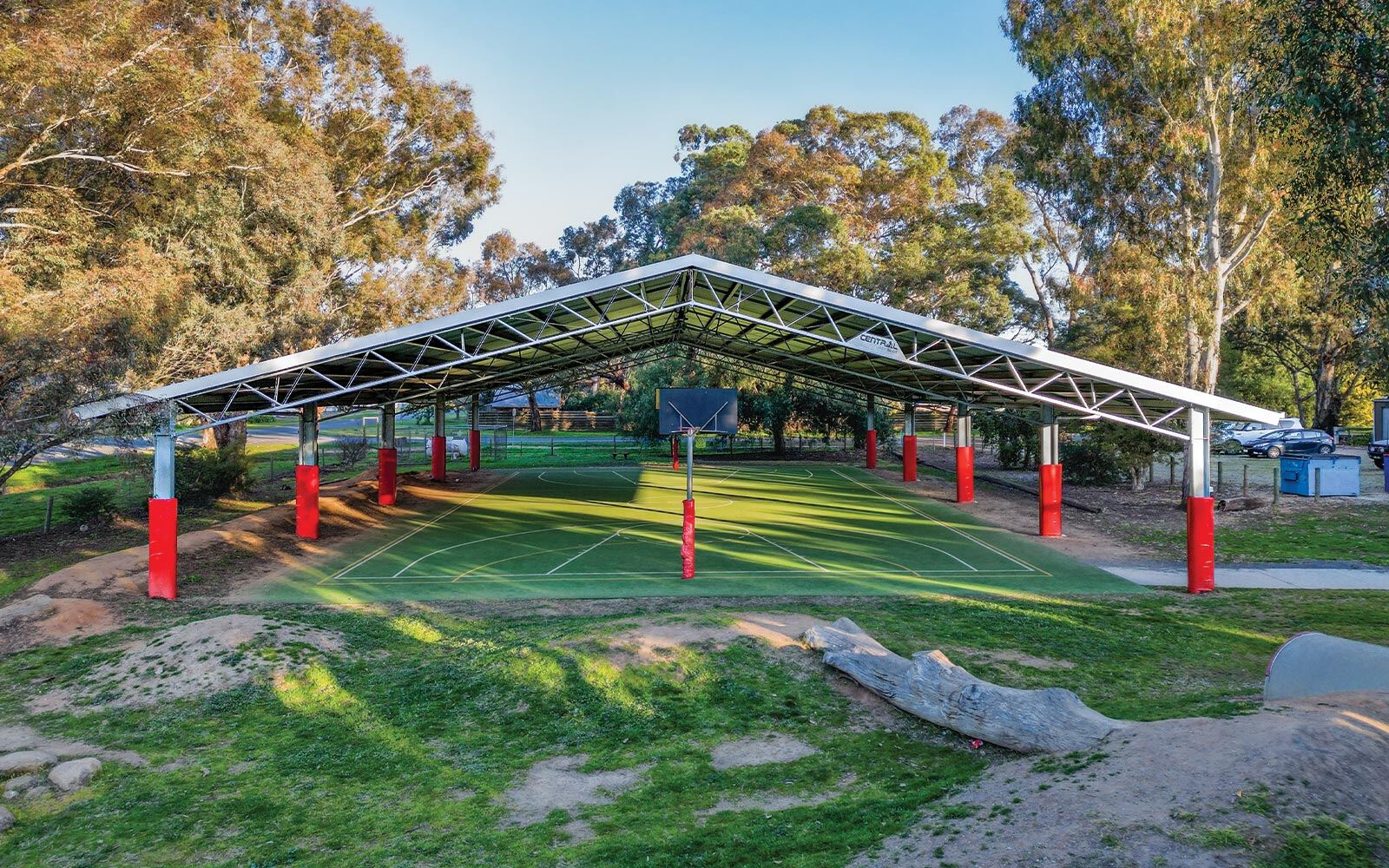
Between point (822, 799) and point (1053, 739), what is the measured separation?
94.1 inches

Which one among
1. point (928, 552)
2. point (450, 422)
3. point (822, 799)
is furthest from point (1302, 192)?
point (450, 422)

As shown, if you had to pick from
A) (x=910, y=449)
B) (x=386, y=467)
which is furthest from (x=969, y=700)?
(x=910, y=449)

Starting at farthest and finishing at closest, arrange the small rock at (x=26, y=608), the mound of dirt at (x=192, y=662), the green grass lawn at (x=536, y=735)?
the small rock at (x=26, y=608)
the mound of dirt at (x=192, y=662)
the green grass lawn at (x=536, y=735)

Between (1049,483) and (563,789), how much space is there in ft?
65.4

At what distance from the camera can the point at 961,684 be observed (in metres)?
9.72

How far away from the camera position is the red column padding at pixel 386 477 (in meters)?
31.3

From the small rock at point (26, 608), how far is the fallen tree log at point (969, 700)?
13358 mm

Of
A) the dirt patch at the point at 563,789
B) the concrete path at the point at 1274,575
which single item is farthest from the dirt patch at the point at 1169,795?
the concrete path at the point at 1274,575

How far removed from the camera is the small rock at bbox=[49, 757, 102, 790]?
8312 millimetres

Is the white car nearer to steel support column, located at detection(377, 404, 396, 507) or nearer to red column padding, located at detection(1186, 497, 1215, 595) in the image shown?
steel support column, located at detection(377, 404, 396, 507)

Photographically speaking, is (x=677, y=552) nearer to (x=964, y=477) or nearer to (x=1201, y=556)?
(x=1201, y=556)

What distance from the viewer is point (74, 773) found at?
8406mm

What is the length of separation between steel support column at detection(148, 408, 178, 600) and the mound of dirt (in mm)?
4936

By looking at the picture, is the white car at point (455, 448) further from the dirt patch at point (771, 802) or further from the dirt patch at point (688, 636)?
the dirt patch at point (771, 802)
